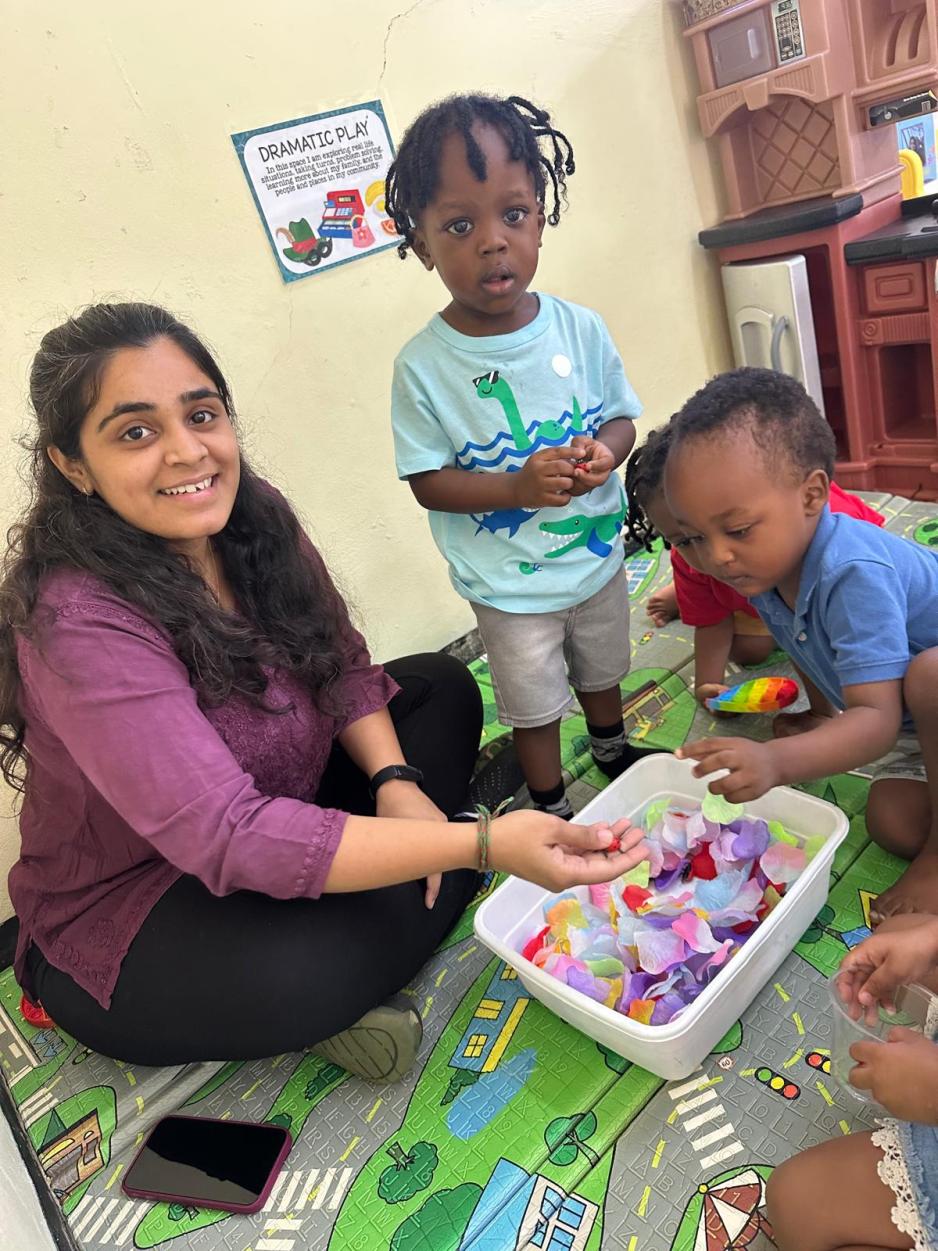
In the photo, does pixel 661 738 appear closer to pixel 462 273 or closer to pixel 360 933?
pixel 360 933

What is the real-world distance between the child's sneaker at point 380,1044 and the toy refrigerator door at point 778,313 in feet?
4.97

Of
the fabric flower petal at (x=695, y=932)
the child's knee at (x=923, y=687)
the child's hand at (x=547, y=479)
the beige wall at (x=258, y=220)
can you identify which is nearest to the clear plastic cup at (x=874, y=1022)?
the fabric flower petal at (x=695, y=932)

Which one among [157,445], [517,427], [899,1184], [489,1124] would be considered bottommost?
[489,1124]

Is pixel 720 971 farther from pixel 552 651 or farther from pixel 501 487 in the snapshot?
pixel 501 487

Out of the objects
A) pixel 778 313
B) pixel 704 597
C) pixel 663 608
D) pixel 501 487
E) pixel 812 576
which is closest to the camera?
pixel 812 576

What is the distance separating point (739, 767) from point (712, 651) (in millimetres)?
596

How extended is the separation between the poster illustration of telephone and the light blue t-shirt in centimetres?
44

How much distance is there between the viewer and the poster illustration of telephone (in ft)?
4.54

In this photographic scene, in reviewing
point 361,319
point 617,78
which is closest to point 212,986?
point 361,319

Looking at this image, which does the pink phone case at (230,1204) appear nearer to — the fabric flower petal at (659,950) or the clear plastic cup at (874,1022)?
the fabric flower petal at (659,950)

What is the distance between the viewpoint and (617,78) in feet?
6.07

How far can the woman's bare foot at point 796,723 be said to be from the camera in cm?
128

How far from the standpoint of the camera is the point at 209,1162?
95cm

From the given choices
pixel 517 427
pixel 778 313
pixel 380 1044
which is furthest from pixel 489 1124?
pixel 778 313
